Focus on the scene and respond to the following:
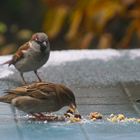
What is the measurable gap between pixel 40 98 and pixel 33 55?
1.44 meters

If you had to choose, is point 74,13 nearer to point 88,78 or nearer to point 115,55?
point 115,55

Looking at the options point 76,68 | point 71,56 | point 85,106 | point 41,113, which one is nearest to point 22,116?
point 41,113

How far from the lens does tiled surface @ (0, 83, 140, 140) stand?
432 cm

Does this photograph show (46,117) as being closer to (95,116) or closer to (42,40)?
(95,116)

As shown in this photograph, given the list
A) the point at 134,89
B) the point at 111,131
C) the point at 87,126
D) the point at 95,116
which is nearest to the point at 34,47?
the point at 134,89

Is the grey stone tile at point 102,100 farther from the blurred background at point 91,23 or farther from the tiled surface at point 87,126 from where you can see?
the blurred background at point 91,23

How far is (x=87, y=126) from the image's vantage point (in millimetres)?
4637

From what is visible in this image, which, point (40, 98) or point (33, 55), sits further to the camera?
point (33, 55)

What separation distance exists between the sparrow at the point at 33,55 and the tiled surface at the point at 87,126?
0.55 metres

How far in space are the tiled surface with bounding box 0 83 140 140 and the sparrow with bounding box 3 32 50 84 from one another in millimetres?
550

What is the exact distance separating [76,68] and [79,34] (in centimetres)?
273

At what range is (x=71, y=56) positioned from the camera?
23.7 feet

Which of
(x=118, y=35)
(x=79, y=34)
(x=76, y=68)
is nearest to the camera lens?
(x=76, y=68)

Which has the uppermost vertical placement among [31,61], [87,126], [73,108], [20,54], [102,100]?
[20,54]
